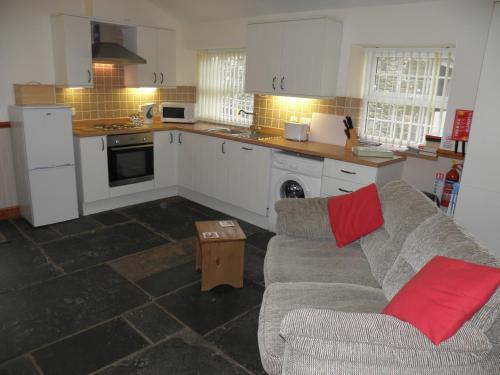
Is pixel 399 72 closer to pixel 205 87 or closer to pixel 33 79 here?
pixel 205 87

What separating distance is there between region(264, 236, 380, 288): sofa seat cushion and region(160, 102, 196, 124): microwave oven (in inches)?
116

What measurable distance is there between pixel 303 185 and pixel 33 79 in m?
2.99

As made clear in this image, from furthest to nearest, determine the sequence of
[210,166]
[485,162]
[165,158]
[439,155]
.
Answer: [165,158] → [210,166] → [439,155] → [485,162]

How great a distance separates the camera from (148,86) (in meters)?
4.88

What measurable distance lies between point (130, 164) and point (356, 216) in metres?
2.89

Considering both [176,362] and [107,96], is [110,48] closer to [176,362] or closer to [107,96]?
[107,96]

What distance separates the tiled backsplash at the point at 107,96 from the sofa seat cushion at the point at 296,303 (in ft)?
11.5

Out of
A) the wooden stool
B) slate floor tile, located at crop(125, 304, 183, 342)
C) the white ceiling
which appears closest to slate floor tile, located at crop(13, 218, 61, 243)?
slate floor tile, located at crop(125, 304, 183, 342)

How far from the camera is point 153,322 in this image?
2.57 m

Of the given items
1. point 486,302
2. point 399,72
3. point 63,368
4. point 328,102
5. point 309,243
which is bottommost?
point 63,368

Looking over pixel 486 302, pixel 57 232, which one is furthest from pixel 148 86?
pixel 486 302

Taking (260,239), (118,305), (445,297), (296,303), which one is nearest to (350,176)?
(260,239)

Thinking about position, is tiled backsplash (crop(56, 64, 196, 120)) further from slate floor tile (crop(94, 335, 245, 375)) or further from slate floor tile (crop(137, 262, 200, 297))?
slate floor tile (crop(94, 335, 245, 375))

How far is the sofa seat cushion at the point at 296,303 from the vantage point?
1.69 meters
